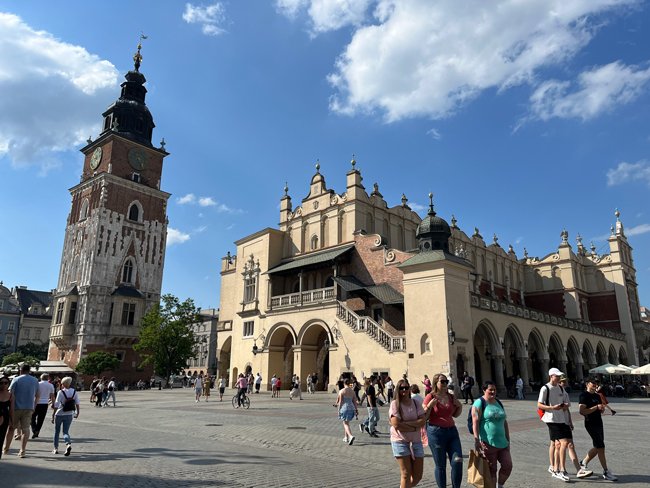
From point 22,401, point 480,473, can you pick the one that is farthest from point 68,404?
point 480,473

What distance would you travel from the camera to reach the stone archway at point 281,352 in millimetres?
36875

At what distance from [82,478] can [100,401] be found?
19363 mm

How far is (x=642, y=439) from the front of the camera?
42.1ft

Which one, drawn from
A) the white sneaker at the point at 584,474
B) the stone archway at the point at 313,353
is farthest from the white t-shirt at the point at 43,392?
the stone archway at the point at 313,353

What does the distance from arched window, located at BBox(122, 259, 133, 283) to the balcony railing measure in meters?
25.1

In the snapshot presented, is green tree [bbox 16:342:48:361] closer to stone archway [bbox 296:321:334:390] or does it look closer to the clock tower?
the clock tower

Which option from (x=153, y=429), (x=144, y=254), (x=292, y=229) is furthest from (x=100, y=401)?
(x=144, y=254)

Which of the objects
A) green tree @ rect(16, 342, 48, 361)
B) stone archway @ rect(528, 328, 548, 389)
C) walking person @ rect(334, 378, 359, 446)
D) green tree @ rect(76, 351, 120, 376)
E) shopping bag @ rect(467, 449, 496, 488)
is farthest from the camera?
green tree @ rect(16, 342, 48, 361)

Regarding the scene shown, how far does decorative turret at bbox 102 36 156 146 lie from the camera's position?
58.6 m

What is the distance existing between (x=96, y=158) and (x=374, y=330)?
149 feet

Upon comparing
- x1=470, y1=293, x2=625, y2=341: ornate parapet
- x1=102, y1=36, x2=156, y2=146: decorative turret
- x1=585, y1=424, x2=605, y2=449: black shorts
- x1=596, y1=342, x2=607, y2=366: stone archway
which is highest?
x1=102, y1=36, x2=156, y2=146: decorative turret

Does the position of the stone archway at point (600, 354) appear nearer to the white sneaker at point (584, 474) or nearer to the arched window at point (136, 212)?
the white sneaker at point (584, 474)

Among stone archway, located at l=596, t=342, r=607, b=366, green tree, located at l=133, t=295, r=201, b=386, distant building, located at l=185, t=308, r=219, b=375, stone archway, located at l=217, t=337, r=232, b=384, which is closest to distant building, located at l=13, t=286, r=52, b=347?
distant building, located at l=185, t=308, r=219, b=375

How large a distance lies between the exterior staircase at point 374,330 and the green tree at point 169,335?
2116cm
